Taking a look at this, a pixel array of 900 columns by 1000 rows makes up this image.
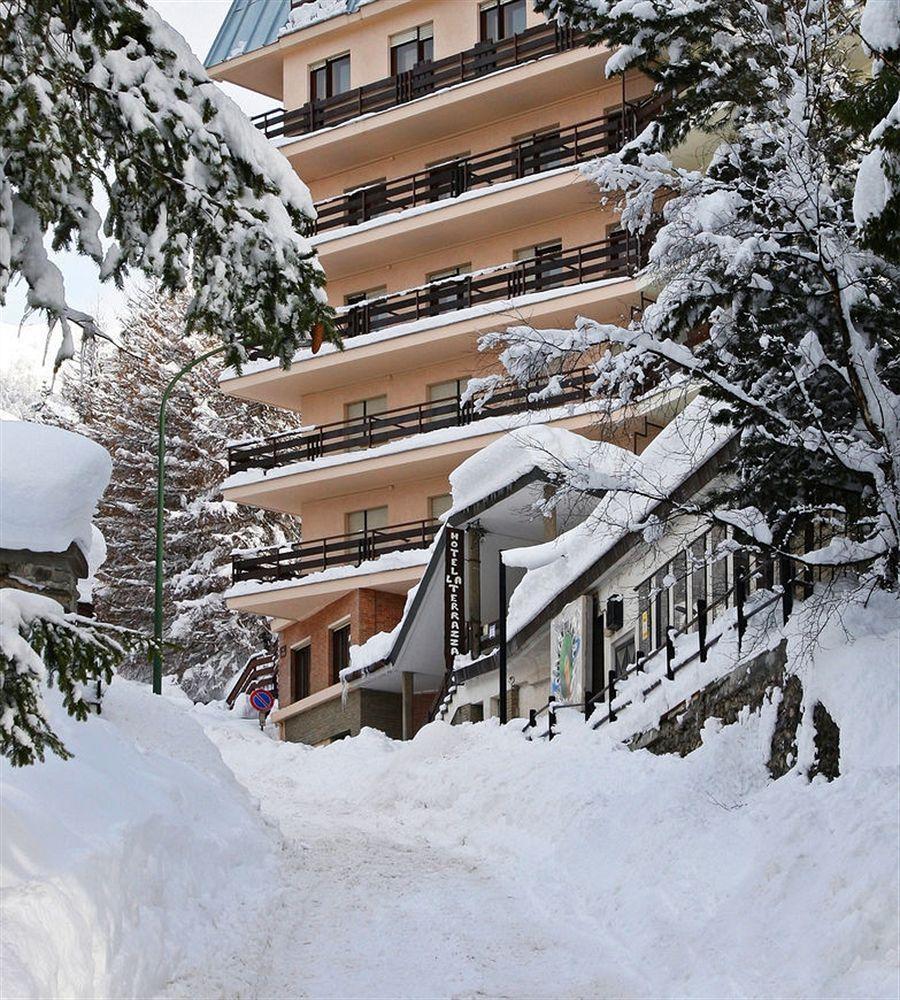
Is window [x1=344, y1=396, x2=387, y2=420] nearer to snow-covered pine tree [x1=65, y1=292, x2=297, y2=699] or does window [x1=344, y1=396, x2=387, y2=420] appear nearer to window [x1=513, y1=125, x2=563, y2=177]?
window [x1=513, y1=125, x2=563, y2=177]

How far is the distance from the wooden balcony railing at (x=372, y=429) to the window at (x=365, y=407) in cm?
39

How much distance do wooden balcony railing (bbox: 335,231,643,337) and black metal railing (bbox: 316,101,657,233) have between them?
2379 mm

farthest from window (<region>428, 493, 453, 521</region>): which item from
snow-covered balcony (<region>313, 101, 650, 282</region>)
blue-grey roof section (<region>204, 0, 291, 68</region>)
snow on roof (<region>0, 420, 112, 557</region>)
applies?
snow on roof (<region>0, 420, 112, 557</region>)

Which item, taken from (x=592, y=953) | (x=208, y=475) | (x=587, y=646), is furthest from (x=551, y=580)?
(x=208, y=475)

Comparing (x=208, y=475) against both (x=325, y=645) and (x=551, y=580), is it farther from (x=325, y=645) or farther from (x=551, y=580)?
(x=551, y=580)

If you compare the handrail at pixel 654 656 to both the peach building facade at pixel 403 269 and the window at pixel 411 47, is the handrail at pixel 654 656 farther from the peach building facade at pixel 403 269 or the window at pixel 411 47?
the window at pixel 411 47

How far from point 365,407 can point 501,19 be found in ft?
37.1

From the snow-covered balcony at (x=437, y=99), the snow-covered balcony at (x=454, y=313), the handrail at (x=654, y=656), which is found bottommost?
the handrail at (x=654, y=656)

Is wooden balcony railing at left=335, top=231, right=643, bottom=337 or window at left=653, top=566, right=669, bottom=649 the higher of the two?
wooden balcony railing at left=335, top=231, right=643, bottom=337

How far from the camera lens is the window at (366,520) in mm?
45562

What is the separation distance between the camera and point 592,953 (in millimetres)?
12781

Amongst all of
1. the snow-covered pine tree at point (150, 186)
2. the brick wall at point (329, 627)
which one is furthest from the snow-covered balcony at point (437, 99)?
the snow-covered pine tree at point (150, 186)

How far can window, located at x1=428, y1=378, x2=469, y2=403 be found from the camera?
45.0m

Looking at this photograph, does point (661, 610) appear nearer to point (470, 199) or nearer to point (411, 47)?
point (470, 199)
